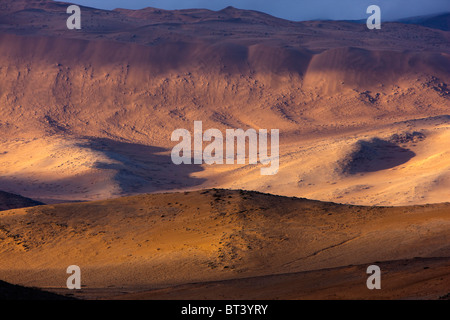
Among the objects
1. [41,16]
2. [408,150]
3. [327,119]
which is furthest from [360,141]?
[41,16]

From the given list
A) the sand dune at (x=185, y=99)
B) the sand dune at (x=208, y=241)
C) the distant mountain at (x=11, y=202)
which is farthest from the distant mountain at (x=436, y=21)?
the sand dune at (x=208, y=241)

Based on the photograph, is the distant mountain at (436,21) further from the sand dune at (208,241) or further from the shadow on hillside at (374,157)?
the sand dune at (208,241)

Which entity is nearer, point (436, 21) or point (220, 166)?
point (220, 166)

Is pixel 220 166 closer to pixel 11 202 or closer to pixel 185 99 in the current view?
pixel 185 99

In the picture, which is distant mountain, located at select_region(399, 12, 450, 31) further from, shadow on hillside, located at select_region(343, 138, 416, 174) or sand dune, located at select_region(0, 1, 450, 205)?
shadow on hillside, located at select_region(343, 138, 416, 174)

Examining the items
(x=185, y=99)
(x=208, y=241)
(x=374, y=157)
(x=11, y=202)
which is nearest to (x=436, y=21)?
(x=185, y=99)

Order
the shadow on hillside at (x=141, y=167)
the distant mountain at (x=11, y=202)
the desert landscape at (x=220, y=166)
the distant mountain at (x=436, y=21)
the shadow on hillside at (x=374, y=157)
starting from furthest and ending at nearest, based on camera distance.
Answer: the distant mountain at (x=436, y=21) < the shadow on hillside at (x=141, y=167) < the shadow on hillside at (x=374, y=157) < the distant mountain at (x=11, y=202) < the desert landscape at (x=220, y=166)

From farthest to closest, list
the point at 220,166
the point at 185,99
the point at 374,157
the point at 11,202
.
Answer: the point at 185,99 < the point at 220,166 < the point at 374,157 < the point at 11,202
